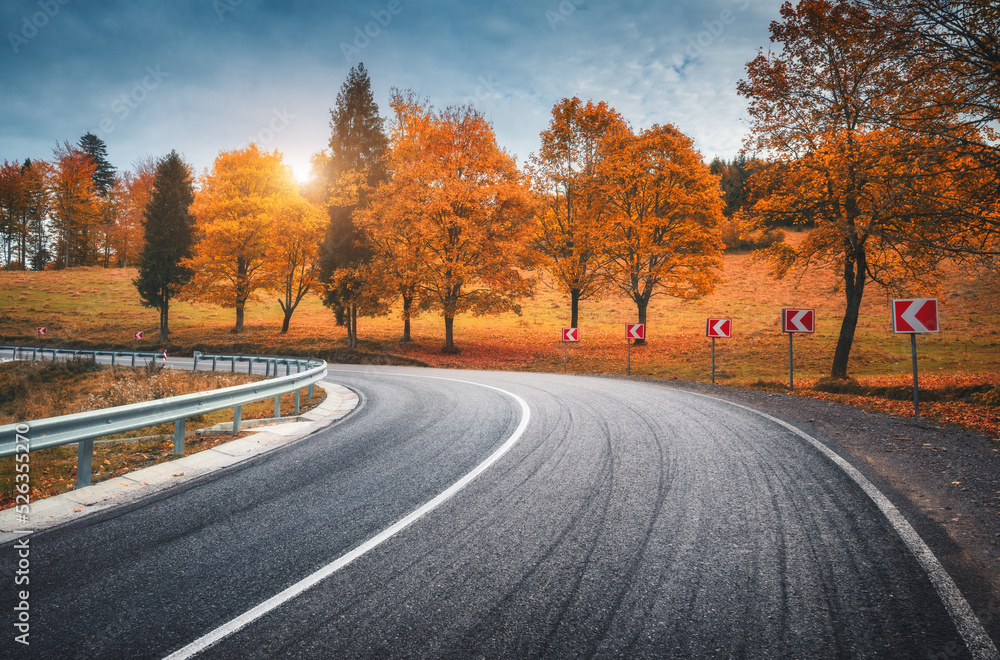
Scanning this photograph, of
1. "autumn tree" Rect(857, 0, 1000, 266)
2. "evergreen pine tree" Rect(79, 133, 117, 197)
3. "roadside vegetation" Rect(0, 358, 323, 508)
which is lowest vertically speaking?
"roadside vegetation" Rect(0, 358, 323, 508)

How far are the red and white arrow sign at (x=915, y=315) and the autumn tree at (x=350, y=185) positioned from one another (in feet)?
70.7

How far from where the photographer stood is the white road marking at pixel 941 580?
2.33 metres

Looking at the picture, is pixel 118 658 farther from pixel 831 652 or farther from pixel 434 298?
pixel 434 298

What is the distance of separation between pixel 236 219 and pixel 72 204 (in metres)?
36.3

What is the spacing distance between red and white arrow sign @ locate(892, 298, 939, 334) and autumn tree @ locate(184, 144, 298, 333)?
1202 inches

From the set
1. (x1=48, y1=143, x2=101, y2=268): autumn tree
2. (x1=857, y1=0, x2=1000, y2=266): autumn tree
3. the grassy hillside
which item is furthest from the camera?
(x1=48, y1=143, x2=101, y2=268): autumn tree

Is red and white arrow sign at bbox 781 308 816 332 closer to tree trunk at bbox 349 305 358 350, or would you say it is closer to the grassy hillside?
the grassy hillside

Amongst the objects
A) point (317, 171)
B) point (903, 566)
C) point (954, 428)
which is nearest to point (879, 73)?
point (954, 428)

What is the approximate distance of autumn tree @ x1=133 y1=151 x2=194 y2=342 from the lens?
3022 centimetres

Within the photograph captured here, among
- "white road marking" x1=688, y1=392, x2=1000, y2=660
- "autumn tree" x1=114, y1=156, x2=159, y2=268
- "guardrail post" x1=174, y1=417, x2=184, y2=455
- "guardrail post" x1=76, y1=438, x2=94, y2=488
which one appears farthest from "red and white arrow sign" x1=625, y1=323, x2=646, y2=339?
"autumn tree" x1=114, y1=156, x2=159, y2=268

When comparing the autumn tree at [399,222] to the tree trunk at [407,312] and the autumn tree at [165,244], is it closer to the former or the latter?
the tree trunk at [407,312]

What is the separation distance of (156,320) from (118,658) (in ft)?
139

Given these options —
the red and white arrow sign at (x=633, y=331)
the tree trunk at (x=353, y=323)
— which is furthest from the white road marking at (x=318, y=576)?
the tree trunk at (x=353, y=323)

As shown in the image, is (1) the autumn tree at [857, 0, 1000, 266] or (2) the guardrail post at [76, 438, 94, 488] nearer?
(2) the guardrail post at [76, 438, 94, 488]
